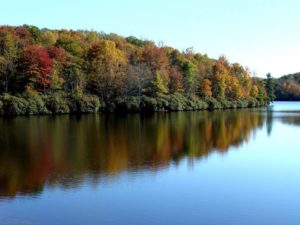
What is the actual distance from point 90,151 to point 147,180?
7.56 m

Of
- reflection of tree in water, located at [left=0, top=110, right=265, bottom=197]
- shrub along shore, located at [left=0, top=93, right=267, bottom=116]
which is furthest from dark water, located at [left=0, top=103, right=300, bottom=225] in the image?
shrub along shore, located at [left=0, top=93, right=267, bottom=116]

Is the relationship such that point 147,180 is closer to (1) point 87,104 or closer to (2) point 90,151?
(2) point 90,151

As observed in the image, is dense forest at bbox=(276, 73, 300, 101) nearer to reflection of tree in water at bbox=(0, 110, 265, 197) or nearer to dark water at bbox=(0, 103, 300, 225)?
reflection of tree in water at bbox=(0, 110, 265, 197)

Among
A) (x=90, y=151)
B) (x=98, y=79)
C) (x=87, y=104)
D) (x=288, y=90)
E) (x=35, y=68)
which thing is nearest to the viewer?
(x=90, y=151)

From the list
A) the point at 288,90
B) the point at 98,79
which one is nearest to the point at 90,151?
the point at 98,79

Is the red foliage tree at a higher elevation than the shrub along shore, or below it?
higher

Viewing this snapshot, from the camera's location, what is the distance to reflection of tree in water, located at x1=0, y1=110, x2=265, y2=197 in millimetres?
17500

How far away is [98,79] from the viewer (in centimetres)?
6462

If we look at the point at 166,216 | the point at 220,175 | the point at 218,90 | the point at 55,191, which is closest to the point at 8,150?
the point at 55,191

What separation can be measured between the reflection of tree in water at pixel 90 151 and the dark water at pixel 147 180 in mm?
47

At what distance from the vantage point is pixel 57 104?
→ 57.4 meters

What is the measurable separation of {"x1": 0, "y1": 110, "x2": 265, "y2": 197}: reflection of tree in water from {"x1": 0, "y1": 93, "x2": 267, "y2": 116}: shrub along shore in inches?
811

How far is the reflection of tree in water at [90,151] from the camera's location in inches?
689

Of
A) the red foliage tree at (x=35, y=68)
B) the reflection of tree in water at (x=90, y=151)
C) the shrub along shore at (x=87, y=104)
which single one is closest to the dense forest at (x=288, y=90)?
the shrub along shore at (x=87, y=104)
